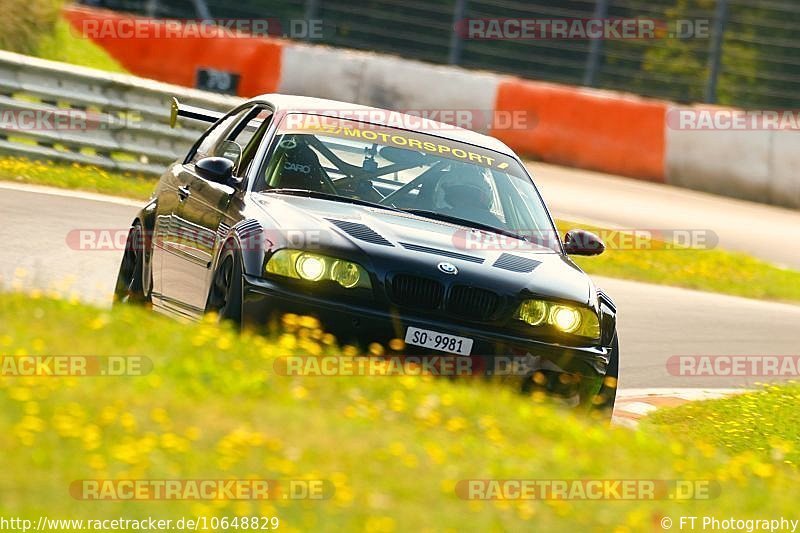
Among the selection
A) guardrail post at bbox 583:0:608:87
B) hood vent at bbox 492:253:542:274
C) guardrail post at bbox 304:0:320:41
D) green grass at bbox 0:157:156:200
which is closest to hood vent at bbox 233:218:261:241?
hood vent at bbox 492:253:542:274

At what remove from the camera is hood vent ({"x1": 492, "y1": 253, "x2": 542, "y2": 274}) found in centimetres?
751

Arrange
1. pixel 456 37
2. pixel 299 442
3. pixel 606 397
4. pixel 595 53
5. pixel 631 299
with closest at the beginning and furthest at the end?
pixel 299 442
pixel 606 397
pixel 631 299
pixel 595 53
pixel 456 37

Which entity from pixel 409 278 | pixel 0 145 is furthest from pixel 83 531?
pixel 0 145

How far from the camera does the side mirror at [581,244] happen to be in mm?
8547

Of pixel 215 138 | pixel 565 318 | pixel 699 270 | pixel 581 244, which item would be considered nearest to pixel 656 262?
pixel 699 270

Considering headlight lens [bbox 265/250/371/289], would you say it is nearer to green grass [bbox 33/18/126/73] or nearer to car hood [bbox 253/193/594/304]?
car hood [bbox 253/193/594/304]

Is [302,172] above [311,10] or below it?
above

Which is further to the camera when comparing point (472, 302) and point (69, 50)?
point (69, 50)

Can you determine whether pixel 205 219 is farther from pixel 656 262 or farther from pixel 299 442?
pixel 656 262

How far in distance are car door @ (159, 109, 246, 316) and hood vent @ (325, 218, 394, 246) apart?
3.21ft

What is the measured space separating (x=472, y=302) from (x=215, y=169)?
1646mm

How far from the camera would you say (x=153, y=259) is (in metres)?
8.99

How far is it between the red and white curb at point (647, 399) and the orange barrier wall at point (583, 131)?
11.8 metres

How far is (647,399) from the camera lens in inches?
389
